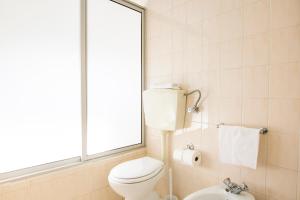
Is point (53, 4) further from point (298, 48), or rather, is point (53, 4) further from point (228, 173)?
point (228, 173)

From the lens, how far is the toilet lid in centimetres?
145

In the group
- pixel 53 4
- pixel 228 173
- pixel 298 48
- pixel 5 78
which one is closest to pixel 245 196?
pixel 228 173

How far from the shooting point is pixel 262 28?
1.26 meters

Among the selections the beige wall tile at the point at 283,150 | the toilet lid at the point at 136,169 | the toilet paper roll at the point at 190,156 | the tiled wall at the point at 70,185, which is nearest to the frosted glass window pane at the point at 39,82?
the tiled wall at the point at 70,185

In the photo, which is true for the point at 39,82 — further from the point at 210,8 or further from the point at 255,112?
the point at 255,112

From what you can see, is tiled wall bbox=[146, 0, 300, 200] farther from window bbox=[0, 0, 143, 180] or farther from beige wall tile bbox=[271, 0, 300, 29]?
window bbox=[0, 0, 143, 180]

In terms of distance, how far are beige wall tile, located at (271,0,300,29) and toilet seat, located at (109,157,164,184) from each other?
129 centimetres

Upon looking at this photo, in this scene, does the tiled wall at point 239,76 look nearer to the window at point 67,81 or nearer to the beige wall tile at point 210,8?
the beige wall tile at point 210,8

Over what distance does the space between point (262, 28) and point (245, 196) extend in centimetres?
106

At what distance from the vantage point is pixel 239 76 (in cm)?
138

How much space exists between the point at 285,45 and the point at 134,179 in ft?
4.27

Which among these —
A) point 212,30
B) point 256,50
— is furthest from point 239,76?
point 212,30

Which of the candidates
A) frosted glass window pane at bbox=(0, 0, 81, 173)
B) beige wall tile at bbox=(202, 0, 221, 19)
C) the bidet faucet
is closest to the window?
frosted glass window pane at bbox=(0, 0, 81, 173)

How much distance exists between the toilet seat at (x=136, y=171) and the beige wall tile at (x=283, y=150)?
81cm
